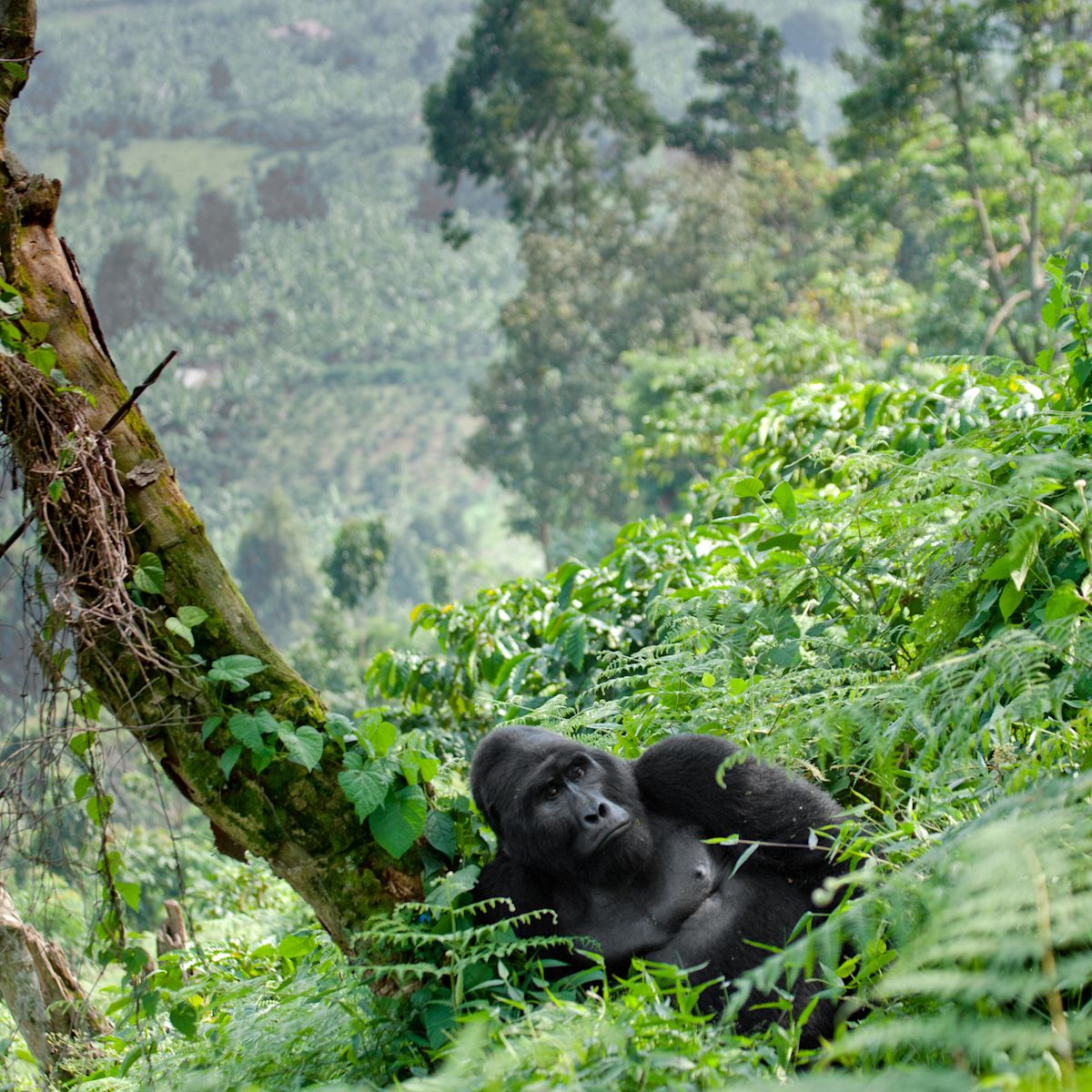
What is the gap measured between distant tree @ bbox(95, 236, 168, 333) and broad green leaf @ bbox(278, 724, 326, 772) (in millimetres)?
53989

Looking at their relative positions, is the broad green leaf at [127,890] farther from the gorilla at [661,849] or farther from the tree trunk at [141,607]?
the gorilla at [661,849]

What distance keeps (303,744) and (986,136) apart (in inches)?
644

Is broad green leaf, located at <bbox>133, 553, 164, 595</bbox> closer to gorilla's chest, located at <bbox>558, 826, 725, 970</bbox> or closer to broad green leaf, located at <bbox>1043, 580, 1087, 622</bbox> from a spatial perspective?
gorilla's chest, located at <bbox>558, 826, 725, 970</bbox>

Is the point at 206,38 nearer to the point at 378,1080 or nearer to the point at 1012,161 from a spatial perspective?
the point at 1012,161

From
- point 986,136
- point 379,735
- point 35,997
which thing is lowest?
point 35,997

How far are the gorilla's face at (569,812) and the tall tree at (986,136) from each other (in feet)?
41.4

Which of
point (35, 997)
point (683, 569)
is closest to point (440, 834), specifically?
point (35, 997)

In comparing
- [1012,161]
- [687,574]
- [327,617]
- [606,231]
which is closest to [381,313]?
[606,231]

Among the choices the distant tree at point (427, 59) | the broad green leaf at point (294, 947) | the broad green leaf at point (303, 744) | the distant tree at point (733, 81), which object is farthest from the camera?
the distant tree at point (427, 59)

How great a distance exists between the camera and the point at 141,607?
2.27 m

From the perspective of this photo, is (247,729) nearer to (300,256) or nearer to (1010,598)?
(1010,598)

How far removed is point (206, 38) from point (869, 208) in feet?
236

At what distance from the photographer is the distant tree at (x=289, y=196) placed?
62.8 m

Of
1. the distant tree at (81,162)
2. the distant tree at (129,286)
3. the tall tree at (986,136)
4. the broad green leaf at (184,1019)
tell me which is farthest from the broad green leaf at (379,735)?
the distant tree at (81,162)
